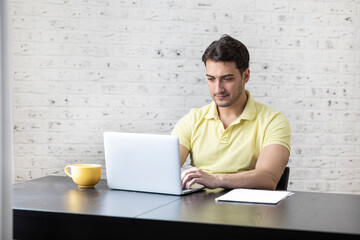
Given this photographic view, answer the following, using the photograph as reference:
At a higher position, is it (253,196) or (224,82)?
(224,82)

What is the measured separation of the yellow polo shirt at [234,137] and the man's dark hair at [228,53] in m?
0.21

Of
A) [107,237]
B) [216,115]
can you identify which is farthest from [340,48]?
[107,237]

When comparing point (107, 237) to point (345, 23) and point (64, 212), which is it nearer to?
point (64, 212)

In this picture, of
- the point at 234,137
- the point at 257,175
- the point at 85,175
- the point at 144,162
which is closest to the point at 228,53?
the point at 234,137

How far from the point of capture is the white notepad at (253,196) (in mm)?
1713

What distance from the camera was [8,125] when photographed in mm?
469

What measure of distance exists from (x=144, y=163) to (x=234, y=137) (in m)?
0.72

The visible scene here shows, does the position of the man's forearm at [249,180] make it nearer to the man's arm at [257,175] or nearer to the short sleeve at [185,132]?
A: the man's arm at [257,175]

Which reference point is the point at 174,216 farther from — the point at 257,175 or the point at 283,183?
the point at 283,183

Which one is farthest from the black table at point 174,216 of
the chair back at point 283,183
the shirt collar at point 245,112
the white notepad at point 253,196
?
the shirt collar at point 245,112

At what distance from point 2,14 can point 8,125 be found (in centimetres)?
11

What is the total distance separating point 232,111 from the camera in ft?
8.41

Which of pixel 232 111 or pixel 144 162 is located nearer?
pixel 144 162

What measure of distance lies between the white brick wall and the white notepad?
1637 mm
